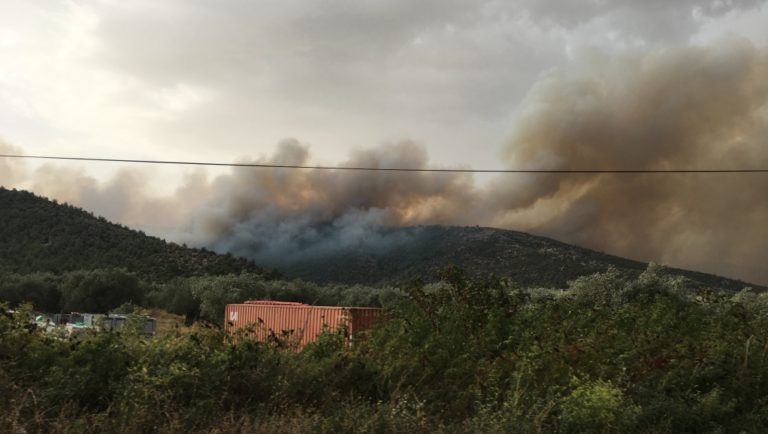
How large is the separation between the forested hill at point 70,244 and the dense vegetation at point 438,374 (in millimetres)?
90539

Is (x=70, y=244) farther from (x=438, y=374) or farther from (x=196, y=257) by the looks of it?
(x=438, y=374)

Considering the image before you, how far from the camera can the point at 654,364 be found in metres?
11.0

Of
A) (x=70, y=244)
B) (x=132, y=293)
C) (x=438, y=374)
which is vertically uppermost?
(x=70, y=244)

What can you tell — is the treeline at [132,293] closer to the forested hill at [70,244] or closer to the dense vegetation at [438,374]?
the forested hill at [70,244]

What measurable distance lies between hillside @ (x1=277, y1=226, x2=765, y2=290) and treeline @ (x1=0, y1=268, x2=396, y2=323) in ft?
56.3

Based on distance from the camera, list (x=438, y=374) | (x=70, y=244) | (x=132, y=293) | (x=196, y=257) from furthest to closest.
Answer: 1. (x=196, y=257)
2. (x=70, y=244)
3. (x=132, y=293)
4. (x=438, y=374)

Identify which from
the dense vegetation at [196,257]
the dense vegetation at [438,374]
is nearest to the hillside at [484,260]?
the dense vegetation at [196,257]

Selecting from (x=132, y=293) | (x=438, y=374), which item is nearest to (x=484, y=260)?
(x=132, y=293)

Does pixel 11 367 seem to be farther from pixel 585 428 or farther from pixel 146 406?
pixel 585 428

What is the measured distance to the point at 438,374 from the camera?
36.4 ft

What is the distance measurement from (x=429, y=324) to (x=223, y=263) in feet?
388

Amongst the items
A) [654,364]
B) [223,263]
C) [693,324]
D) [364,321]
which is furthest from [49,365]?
[223,263]

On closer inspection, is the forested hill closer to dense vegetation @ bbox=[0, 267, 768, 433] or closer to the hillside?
the hillside

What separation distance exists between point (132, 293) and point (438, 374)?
→ 272 ft
